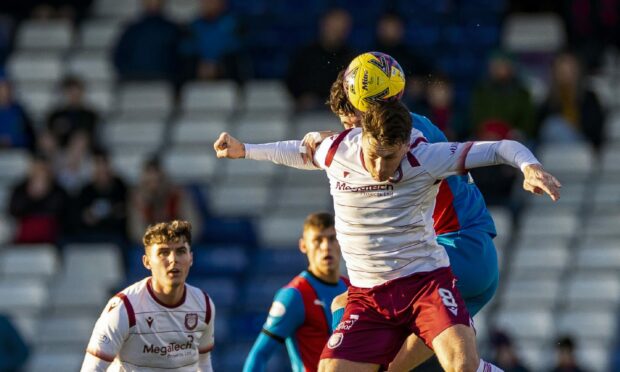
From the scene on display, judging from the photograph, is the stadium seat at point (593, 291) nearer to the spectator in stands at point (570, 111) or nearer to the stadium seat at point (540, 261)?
the stadium seat at point (540, 261)

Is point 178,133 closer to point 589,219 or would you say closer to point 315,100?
point 315,100

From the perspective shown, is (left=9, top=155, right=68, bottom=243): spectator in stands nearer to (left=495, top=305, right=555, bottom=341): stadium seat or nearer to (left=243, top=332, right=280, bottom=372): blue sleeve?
(left=495, top=305, right=555, bottom=341): stadium seat

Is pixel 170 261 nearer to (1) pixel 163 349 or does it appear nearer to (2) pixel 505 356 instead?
(1) pixel 163 349

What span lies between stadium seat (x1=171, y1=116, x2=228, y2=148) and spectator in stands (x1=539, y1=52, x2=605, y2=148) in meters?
3.09

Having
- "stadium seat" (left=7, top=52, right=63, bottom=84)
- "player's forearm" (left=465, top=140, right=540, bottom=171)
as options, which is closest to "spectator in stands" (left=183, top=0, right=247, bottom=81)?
"stadium seat" (left=7, top=52, right=63, bottom=84)

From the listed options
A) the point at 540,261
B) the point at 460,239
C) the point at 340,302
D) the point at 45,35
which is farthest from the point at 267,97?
the point at 460,239

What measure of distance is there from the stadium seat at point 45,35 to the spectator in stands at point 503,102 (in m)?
4.59

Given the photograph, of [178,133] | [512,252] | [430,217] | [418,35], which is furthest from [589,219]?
[430,217]

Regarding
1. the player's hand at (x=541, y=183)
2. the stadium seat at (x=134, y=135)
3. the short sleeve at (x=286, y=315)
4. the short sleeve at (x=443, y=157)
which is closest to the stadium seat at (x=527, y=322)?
the stadium seat at (x=134, y=135)

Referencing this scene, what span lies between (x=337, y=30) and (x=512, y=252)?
8.45ft

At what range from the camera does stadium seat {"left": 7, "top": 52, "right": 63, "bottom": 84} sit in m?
18.3

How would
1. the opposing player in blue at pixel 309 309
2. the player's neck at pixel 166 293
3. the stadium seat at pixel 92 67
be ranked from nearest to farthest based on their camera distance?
the player's neck at pixel 166 293, the opposing player in blue at pixel 309 309, the stadium seat at pixel 92 67

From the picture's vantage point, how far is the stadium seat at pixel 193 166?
56.5 feet

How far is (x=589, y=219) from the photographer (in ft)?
54.3
